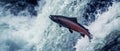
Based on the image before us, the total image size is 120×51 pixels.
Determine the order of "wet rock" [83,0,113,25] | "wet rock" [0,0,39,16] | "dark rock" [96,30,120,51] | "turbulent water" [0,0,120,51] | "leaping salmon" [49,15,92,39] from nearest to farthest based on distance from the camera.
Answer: "leaping salmon" [49,15,92,39] < "dark rock" [96,30,120,51] < "turbulent water" [0,0,120,51] < "wet rock" [83,0,113,25] < "wet rock" [0,0,39,16]

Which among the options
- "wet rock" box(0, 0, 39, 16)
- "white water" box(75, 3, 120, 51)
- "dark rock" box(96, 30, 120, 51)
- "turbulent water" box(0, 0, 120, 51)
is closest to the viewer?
"dark rock" box(96, 30, 120, 51)

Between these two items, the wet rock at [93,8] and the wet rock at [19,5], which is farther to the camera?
the wet rock at [19,5]

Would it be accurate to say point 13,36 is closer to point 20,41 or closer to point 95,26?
point 20,41

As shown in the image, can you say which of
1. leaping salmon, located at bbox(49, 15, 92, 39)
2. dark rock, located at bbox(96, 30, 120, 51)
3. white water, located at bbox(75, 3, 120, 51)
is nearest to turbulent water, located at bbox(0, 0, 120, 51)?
white water, located at bbox(75, 3, 120, 51)

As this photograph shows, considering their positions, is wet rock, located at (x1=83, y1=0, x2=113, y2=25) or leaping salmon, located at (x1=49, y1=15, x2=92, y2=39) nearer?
leaping salmon, located at (x1=49, y1=15, x2=92, y2=39)

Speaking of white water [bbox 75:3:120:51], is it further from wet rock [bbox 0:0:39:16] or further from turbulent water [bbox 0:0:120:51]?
wet rock [bbox 0:0:39:16]

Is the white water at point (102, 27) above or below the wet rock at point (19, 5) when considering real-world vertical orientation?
→ above

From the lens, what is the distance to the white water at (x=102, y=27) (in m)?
8.70

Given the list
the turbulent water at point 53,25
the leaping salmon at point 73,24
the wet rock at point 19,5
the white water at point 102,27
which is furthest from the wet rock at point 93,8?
the wet rock at point 19,5

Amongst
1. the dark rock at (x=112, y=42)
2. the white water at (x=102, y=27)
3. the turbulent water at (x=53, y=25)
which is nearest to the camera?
the dark rock at (x=112, y=42)

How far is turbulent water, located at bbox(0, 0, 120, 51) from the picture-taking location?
350 inches

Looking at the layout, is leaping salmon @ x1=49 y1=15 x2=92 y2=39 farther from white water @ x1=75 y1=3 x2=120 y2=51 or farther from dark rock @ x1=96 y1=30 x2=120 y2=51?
white water @ x1=75 y1=3 x2=120 y2=51

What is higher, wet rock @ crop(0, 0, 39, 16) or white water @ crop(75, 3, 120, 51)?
white water @ crop(75, 3, 120, 51)

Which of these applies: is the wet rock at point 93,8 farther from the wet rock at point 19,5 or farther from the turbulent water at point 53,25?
the wet rock at point 19,5
